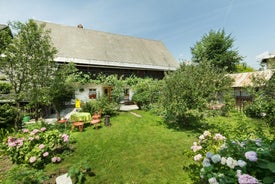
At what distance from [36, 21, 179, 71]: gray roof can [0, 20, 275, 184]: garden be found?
18.2 feet

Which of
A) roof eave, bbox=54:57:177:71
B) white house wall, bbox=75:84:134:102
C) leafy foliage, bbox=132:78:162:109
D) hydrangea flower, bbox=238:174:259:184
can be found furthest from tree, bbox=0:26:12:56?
leafy foliage, bbox=132:78:162:109

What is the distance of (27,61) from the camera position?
6.21 meters

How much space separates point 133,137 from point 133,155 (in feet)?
5.43

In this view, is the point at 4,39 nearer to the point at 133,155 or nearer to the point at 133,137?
the point at 133,137

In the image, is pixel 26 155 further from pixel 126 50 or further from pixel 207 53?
pixel 207 53

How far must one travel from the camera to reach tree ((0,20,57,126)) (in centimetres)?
600

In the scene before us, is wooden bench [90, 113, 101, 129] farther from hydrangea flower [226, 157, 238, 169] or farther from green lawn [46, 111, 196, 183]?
hydrangea flower [226, 157, 238, 169]

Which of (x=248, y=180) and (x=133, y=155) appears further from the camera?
(x=133, y=155)

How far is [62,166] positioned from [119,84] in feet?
28.2

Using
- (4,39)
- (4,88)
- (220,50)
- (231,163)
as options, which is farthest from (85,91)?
(220,50)

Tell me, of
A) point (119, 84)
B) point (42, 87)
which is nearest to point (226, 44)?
point (119, 84)

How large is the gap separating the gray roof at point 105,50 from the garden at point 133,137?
5538 mm

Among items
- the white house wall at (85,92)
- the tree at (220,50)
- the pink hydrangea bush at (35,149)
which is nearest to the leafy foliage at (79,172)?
the pink hydrangea bush at (35,149)

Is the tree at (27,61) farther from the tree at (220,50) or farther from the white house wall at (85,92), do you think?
the tree at (220,50)
